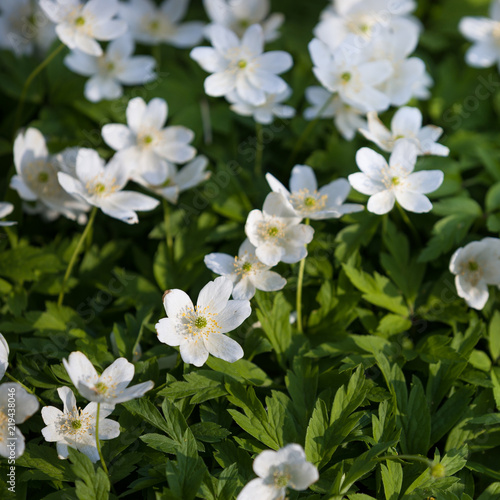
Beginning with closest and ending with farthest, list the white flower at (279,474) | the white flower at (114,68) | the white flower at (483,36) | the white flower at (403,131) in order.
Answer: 1. the white flower at (279,474)
2. the white flower at (403,131)
3. the white flower at (114,68)
4. the white flower at (483,36)

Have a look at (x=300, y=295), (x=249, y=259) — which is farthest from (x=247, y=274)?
Result: (x=300, y=295)

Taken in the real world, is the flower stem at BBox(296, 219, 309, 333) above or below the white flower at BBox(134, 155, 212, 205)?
below

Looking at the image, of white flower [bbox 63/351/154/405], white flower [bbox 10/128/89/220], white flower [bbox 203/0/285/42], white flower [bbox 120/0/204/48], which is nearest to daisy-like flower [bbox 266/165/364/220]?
white flower [bbox 63/351/154/405]

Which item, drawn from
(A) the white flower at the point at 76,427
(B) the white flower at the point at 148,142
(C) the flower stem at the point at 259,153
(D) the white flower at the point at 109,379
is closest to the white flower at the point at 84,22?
(B) the white flower at the point at 148,142

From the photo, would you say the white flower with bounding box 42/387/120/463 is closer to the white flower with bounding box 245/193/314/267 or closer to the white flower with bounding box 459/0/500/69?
the white flower with bounding box 245/193/314/267

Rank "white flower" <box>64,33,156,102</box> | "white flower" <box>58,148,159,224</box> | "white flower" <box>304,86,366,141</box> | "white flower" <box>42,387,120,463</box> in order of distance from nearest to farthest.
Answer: "white flower" <box>42,387,120,463</box> → "white flower" <box>58,148,159,224</box> → "white flower" <box>304,86,366,141</box> → "white flower" <box>64,33,156,102</box>

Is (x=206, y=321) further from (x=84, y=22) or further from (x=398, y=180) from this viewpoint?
(x=84, y=22)

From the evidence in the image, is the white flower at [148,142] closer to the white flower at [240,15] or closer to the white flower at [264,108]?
the white flower at [264,108]
